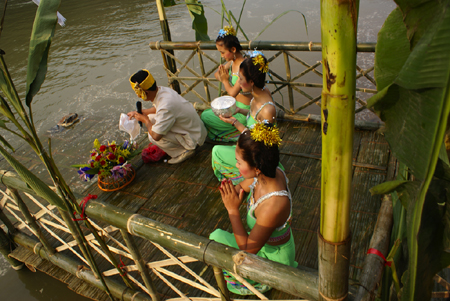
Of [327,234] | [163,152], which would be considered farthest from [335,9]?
[163,152]

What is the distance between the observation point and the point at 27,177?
1.15 m

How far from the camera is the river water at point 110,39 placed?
7.97 meters

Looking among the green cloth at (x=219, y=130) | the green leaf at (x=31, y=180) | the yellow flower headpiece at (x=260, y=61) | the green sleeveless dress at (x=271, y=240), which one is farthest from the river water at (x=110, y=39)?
the green leaf at (x=31, y=180)

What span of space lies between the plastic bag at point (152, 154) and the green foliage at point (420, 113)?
10.3 feet

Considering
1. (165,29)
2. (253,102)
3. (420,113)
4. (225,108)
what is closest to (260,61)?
(253,102)

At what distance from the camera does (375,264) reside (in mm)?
1377

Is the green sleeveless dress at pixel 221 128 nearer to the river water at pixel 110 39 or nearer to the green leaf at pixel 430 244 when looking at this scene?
the green leaf at pixel 430 244

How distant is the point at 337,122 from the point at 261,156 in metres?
1.13

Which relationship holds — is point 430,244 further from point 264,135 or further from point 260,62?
point 260,62

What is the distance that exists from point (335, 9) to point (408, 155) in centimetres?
32

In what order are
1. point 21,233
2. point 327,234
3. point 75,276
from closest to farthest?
point 327,234, point 75,276, point 21,233

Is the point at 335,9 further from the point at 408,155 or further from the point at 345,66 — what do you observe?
the point at 408,155

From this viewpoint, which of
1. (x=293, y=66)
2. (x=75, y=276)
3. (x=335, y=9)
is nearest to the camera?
(x=335, y=9)

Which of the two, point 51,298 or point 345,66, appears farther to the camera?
point 51,298
